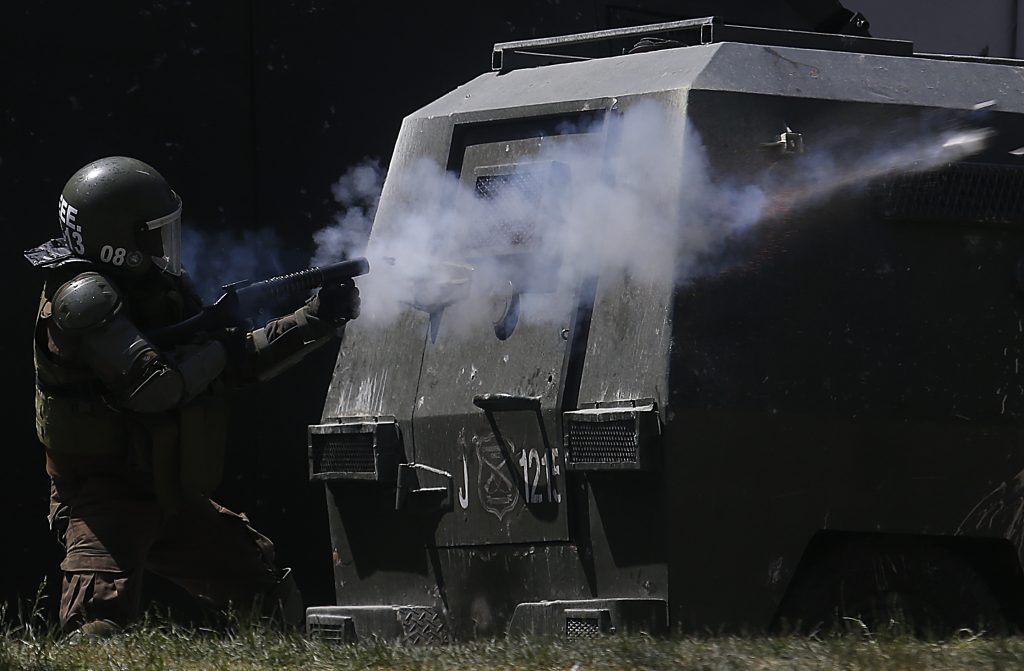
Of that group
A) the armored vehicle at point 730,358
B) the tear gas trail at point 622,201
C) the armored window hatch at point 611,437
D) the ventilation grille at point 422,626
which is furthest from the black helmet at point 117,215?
the armored window hatch at point 611,437

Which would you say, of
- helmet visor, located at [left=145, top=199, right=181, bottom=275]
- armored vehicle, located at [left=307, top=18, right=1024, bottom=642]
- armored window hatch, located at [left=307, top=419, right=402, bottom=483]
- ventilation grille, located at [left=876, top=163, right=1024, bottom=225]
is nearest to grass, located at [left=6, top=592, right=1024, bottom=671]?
armored vehicle, located at [left=307, top=18, right=1024, bottom=642]

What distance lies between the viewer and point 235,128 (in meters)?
7.90

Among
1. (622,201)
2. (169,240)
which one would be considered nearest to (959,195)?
(622,201)

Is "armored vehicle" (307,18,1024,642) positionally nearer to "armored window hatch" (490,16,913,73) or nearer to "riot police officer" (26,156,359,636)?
"armored window hatch" (490,16,913,73)

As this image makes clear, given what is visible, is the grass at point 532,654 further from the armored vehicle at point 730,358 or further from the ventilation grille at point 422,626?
the ventilation grille at point 422,626

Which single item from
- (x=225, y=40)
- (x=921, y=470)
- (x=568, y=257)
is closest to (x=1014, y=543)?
(x=921, y=470)

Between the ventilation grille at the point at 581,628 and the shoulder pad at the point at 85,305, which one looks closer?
the ventilation grille at the point at 581,628

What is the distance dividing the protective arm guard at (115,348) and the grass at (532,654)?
0.76m

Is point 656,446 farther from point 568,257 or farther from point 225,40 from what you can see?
point 225,40

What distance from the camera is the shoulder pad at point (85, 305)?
5.69m

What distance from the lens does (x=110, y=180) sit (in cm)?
607

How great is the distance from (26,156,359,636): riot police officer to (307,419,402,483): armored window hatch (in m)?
0.33

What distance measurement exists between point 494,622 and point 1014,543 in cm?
158

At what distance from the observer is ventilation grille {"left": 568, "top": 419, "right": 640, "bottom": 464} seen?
521 centimetres
